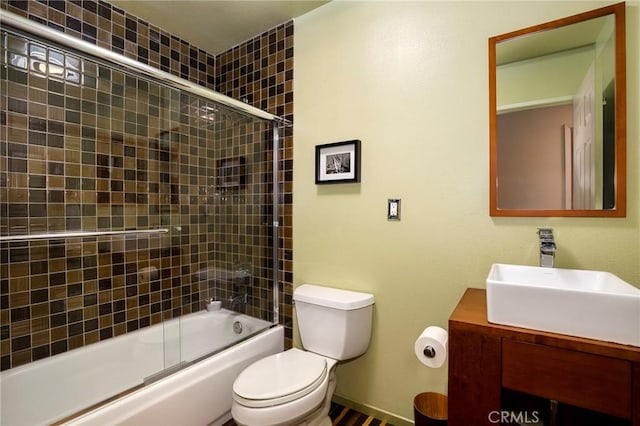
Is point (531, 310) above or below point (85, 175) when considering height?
below

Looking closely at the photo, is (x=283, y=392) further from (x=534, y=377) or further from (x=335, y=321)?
(x=534, y=377)

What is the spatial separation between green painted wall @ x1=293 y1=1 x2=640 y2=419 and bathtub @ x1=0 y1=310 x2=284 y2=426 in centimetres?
62

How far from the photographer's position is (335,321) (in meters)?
1.60

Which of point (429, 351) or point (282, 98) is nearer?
point (429, 351)

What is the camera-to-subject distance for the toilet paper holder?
1.22 metres

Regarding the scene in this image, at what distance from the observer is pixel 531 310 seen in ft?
3.02

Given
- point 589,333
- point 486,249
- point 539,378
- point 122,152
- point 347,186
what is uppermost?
point 122,152

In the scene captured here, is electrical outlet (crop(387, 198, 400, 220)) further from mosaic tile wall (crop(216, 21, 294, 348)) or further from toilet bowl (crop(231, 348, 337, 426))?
toilet bowl (crop(231, 348, 337, 426))

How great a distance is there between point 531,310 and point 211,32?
2472mm

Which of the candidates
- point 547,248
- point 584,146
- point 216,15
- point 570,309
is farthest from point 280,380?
point 216,15

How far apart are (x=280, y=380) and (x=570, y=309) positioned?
114 cm

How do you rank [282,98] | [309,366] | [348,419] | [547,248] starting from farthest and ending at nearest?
[282,98] → [348,419] → [309,366] → [547,248]

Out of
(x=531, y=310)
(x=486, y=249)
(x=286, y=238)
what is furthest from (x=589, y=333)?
(x=286, y=238)

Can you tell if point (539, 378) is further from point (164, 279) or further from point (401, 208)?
point (164, 279)
